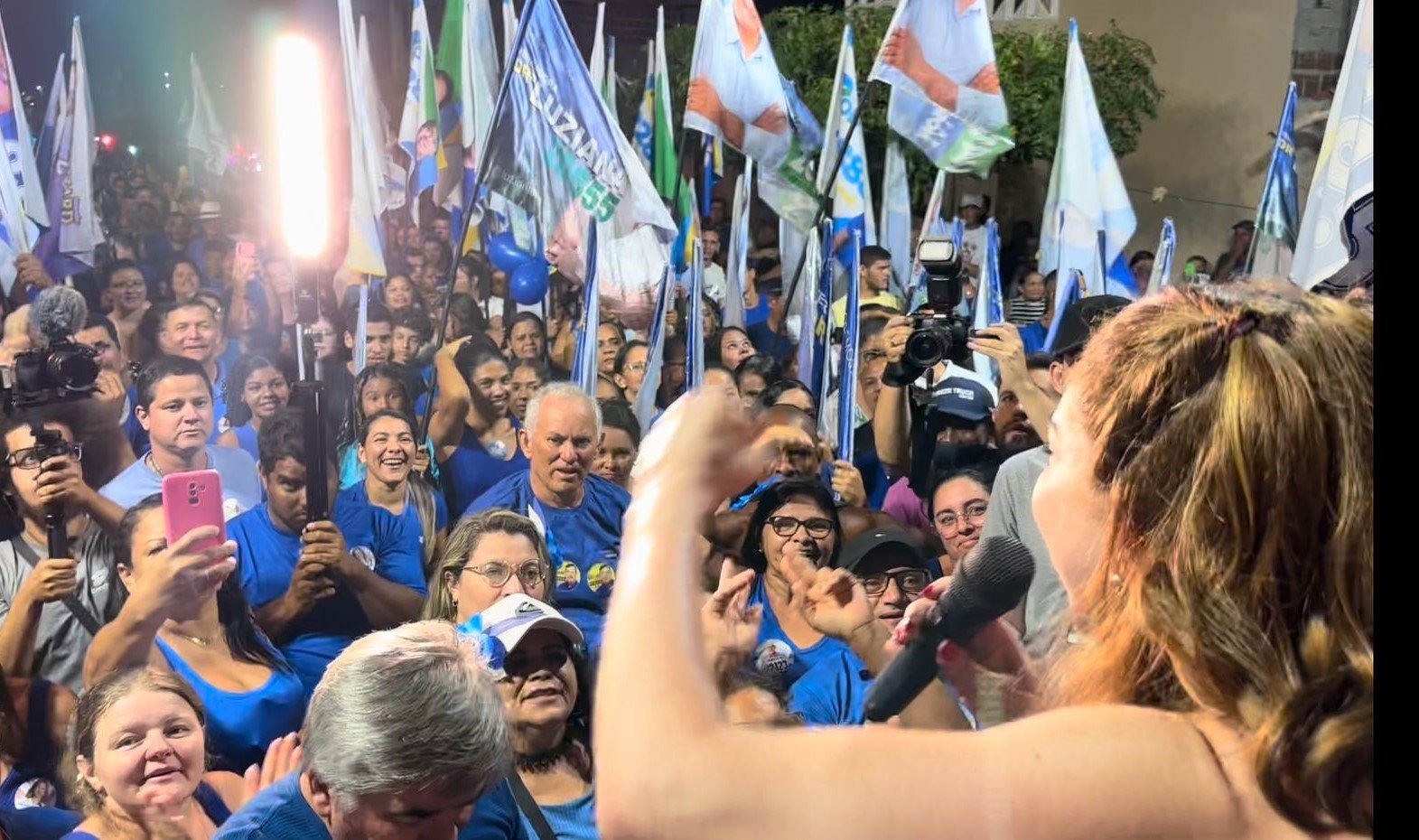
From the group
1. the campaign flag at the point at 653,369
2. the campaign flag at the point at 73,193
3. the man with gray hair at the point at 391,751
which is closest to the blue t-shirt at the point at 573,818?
the man with gray hair at the point at 391,751

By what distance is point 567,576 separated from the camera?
3221mm

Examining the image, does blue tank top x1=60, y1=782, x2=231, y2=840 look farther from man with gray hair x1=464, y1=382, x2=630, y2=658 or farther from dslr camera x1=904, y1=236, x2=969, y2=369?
dslr camera x1=904, y1=236, x2=969, y2=369

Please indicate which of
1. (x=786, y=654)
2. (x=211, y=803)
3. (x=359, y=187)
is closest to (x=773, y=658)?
(x=786, y=654)

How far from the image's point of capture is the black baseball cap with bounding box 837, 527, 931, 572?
121 inches

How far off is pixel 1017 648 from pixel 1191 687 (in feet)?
1.71

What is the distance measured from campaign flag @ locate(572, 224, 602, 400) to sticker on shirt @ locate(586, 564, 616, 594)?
0.77 metres

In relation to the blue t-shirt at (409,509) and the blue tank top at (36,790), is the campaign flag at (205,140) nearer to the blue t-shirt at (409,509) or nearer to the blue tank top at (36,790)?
the blue t-shirt at (409,509)

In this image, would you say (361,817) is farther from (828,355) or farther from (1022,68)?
(1022,68)

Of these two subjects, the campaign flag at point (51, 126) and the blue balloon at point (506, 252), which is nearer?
the blue balloon at point (506, 252)

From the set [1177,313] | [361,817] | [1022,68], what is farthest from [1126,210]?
[1177,313]

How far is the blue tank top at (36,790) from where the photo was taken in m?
2.50

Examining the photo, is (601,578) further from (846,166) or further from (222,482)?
(846,166)

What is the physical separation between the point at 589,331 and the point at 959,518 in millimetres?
1219

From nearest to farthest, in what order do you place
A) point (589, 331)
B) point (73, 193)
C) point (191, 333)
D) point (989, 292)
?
point (589, 331) < point (191, 333) < point (989, 292) < point (73, 193)
